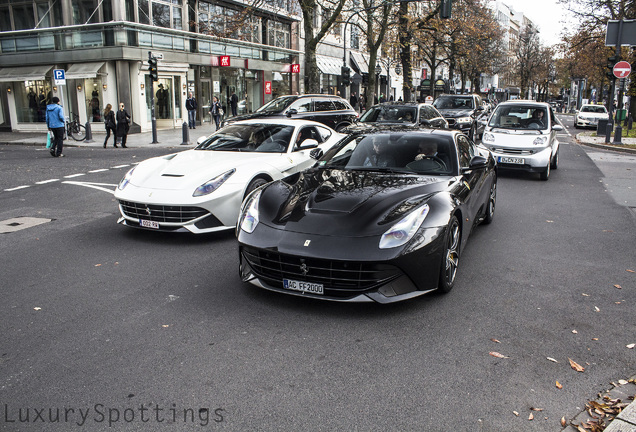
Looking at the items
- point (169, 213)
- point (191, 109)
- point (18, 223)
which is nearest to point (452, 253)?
point (169, 213)

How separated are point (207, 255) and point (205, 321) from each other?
200 cm

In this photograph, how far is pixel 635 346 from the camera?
162 inches

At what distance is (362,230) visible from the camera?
4.61 meters

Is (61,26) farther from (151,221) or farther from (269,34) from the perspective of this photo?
(151,221)

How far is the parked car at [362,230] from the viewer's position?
4.48m

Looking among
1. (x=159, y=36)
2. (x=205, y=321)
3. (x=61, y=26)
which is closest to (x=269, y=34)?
(x=159, y=36)

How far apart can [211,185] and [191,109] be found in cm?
2456

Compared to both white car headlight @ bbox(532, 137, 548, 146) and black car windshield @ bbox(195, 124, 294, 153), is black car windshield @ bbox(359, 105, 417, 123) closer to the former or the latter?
white car headlight @ bbox(532, 137, 548, 146)

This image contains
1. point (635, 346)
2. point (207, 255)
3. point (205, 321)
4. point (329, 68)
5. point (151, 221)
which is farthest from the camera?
point (329, 68)

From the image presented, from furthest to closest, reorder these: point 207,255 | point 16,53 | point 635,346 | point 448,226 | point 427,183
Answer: point 16,53 < point 207,255 < point 427,183 < point 448,226 < point 635,346

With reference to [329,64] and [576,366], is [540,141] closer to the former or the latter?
[576,366]

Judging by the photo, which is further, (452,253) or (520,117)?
(520,117)

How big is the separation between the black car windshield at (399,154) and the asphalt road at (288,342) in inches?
47.7

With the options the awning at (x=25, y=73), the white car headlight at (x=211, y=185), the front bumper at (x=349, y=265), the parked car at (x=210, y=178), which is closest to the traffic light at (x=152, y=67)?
the awning at (x=25, y=73)
